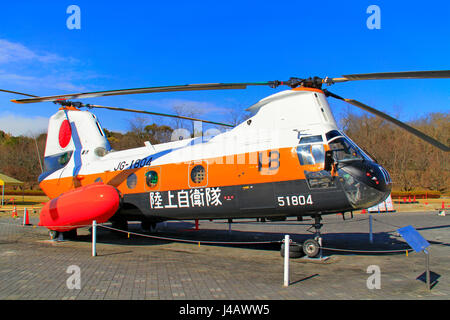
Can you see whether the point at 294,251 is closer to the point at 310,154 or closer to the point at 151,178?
the point at 310,154

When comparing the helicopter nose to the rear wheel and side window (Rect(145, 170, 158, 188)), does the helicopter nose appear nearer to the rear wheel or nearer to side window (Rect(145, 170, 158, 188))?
the rear wheel

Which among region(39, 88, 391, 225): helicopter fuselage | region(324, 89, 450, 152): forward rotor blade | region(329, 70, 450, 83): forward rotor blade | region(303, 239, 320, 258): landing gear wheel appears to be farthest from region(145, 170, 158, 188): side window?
region(329, 70, 450, 83): forward rotor blade

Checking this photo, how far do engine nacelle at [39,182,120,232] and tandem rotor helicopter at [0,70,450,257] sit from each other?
3cm

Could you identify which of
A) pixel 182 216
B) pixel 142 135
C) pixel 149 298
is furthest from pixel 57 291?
pixel 142 135

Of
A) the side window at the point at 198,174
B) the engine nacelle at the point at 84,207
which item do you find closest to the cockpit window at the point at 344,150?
the side window at the point at 198,174

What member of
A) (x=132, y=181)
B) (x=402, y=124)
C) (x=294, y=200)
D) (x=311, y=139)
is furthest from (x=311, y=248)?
(x=132, y=181)

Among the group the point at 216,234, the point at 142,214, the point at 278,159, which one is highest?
the point at 278,159

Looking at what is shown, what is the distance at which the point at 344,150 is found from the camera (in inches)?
A: 377

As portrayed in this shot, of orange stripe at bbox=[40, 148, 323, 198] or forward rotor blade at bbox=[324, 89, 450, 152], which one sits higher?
forward rotor blade at bbox=[324, 89, 450, 152]

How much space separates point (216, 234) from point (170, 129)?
135ft

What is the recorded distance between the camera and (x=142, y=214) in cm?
1288

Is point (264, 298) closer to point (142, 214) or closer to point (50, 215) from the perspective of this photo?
point (142, 214)

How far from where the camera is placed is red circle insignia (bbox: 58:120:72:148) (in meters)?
16.2

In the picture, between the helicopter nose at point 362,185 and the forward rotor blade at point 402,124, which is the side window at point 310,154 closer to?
the helicopter nose at point 362,185
